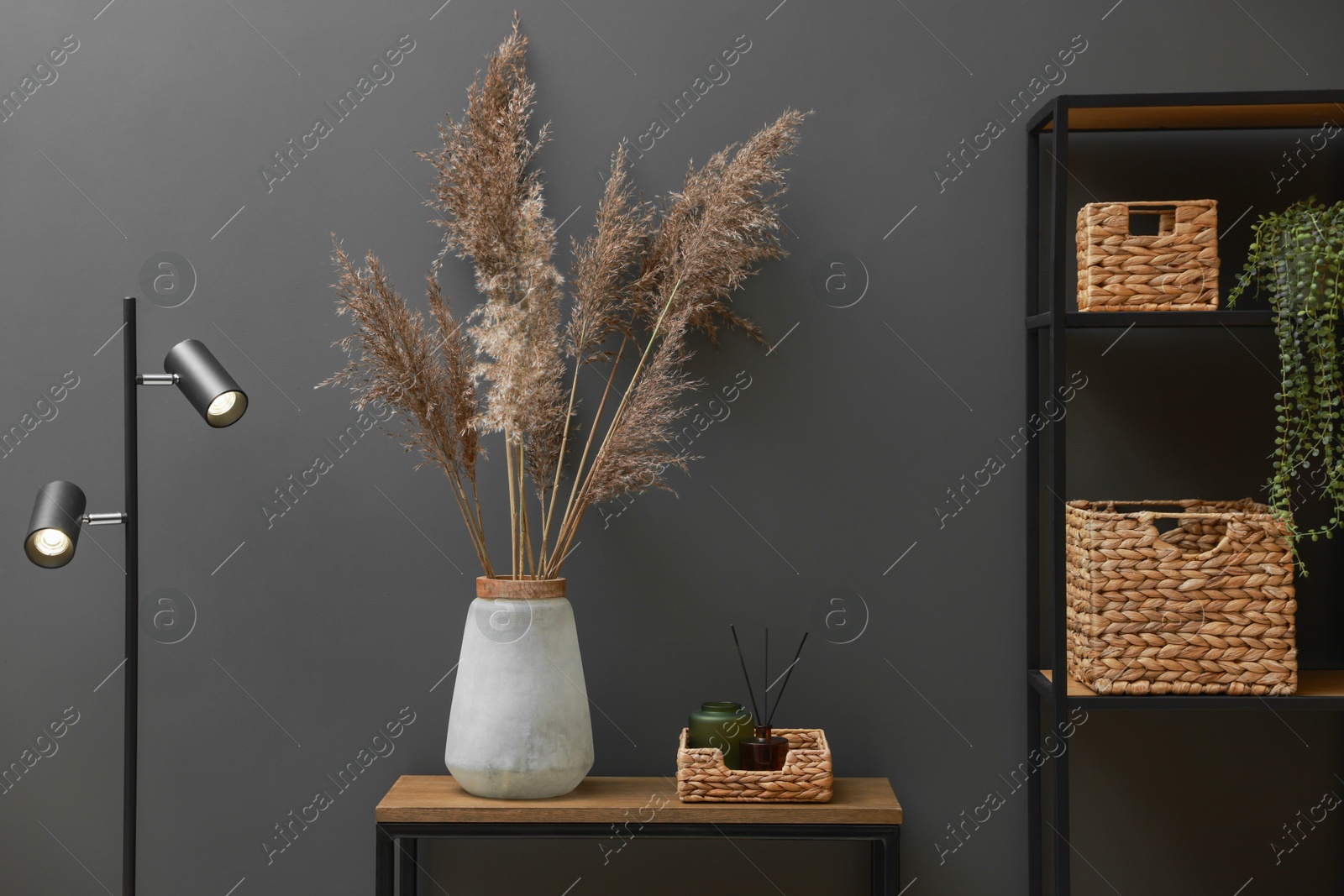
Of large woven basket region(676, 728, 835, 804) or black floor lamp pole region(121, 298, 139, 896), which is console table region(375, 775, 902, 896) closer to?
large woven basket region(676, 728, 835, 804)

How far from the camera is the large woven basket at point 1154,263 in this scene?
1.83 metres

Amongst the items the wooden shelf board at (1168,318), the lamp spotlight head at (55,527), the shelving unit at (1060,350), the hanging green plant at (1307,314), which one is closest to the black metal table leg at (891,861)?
the shelving unit at (1060,350)

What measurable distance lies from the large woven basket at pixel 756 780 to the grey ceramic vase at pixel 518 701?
21 centimetres

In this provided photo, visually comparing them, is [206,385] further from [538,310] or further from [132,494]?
[538,310]

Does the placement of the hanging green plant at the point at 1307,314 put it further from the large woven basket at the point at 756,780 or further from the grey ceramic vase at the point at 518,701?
the grey ceramic vase at the point at 518,701

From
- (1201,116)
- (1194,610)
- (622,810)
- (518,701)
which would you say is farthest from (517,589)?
(1201,116)

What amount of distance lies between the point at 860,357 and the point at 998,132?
56 cm

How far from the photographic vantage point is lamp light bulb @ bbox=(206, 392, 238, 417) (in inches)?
67.4

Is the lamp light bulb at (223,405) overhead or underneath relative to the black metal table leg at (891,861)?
overhead

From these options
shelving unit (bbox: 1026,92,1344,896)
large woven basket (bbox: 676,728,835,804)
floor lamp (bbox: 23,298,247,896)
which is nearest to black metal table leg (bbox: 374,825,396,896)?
floor lamp (bbox: 23,298,247,896)

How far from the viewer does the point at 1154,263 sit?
183cm

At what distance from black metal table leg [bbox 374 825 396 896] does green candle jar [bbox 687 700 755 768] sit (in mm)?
579

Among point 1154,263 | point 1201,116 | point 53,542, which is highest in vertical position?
point 1201,116

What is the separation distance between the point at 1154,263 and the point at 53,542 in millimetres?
2002
